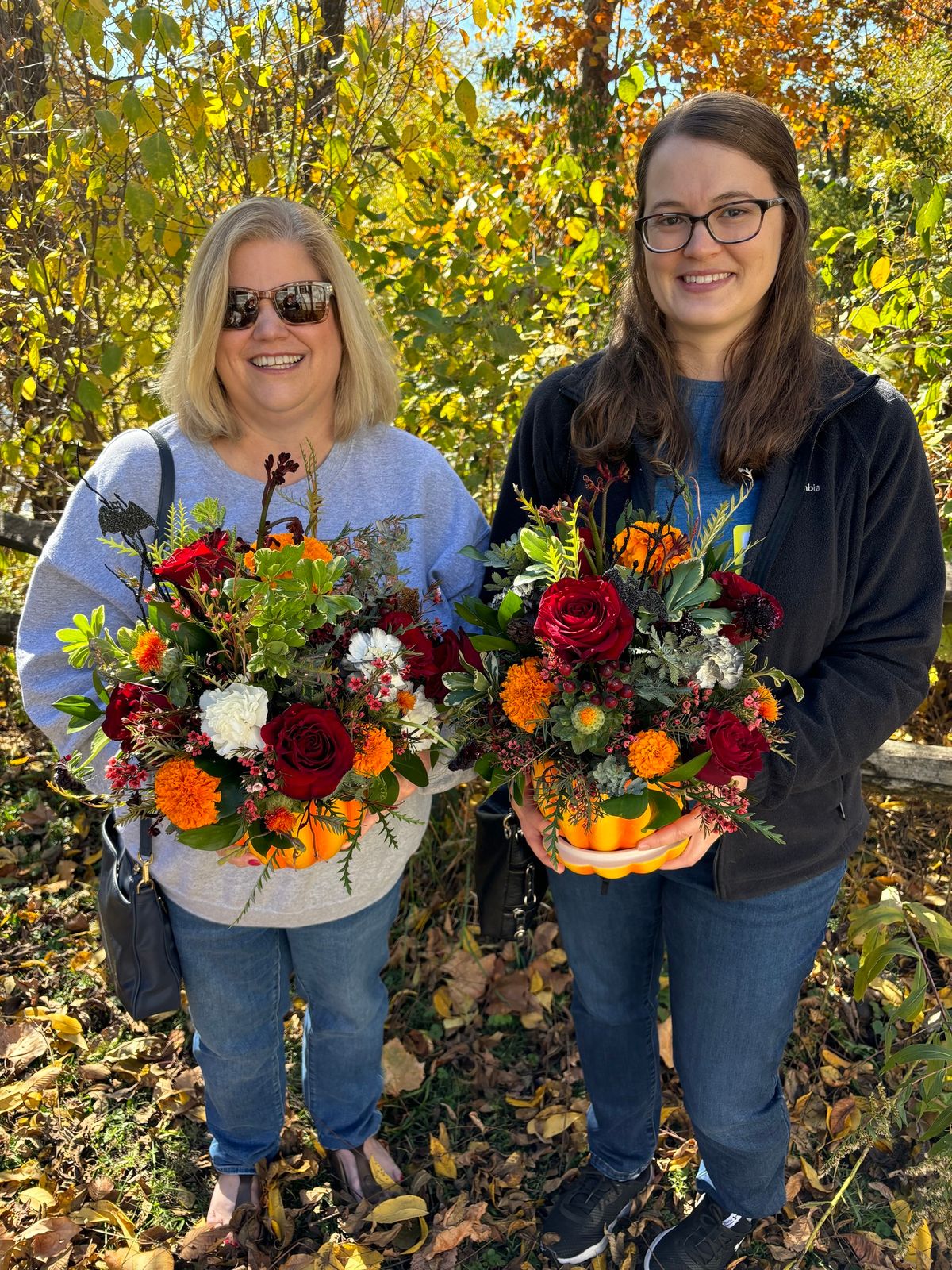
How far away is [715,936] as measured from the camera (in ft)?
6.12

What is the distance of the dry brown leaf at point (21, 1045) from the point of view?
282cm

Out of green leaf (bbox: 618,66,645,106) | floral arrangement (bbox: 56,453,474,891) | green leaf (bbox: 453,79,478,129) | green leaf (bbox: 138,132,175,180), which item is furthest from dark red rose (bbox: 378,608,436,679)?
green leaf (bbox: 618,66,645,106)

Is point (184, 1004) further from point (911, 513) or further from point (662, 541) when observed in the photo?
point (911, 513)

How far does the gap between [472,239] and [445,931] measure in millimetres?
2346

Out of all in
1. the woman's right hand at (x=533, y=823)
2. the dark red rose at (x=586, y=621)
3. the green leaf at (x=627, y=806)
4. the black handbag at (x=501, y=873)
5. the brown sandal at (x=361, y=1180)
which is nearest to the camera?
the dark red rose at (x=586, y=621)

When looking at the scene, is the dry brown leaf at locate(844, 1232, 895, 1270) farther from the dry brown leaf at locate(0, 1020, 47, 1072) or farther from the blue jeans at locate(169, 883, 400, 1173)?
the dry brown leaf at locate(0, 1020, 47, 1072)

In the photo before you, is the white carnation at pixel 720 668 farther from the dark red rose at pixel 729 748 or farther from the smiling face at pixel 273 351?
the smiling face at pixel 273 351

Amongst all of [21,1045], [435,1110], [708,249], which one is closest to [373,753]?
[708,249]

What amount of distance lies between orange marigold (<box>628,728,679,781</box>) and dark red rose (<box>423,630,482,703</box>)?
36 cm

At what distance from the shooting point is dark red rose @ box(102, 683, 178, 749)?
1.46m

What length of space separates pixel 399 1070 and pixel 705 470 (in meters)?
2.05

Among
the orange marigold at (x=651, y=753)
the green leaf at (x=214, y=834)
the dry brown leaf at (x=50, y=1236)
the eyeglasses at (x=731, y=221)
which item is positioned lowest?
the dry brown leaf at (x=50, y=1236)

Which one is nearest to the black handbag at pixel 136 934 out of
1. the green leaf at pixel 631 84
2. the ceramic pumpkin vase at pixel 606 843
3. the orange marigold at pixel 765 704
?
the ceramic pumpkin vase at pixel 606 843

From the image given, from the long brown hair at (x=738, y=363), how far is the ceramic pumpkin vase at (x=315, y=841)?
2.68 feet
